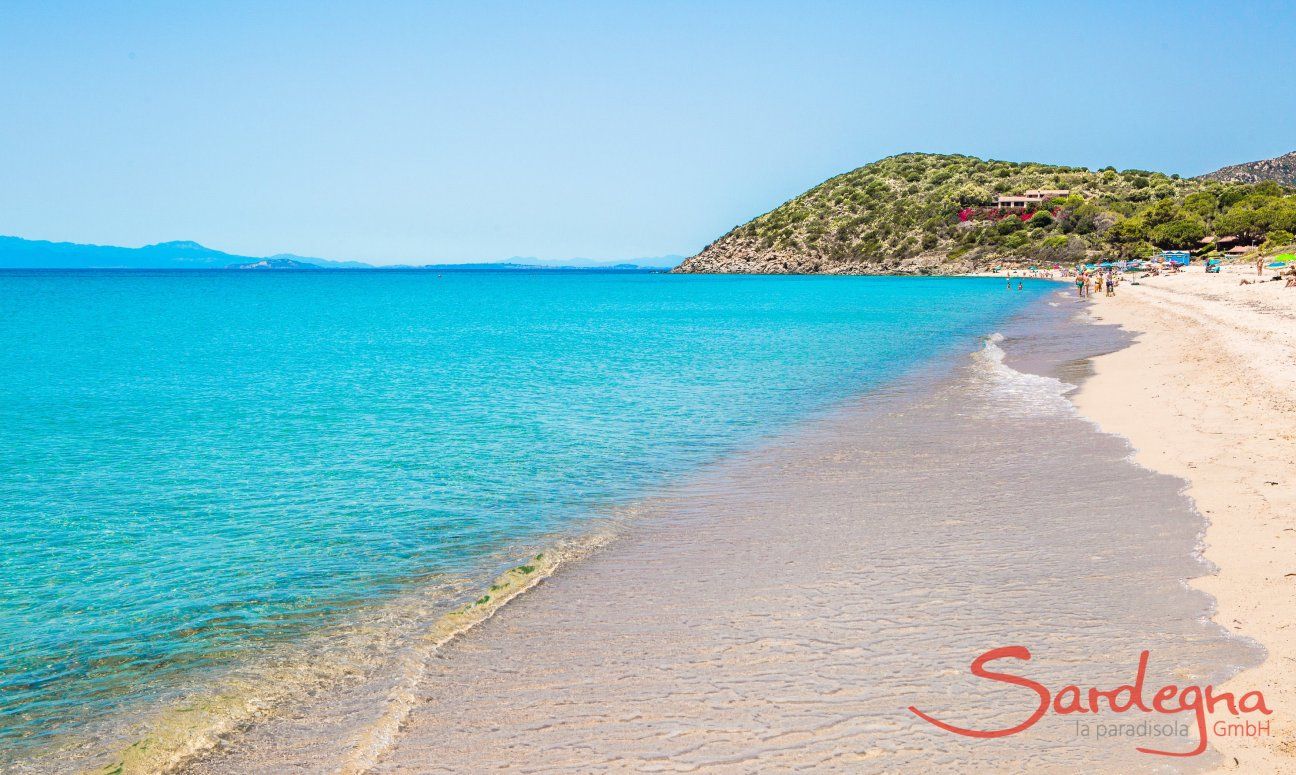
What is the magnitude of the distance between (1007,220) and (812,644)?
156 m

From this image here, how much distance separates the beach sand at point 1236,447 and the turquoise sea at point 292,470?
716 centimetres

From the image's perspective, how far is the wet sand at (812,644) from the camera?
6.05 m

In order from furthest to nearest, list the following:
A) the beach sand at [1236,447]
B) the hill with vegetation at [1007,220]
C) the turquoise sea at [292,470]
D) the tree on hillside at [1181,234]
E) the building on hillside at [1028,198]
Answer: the building on hillside at [1028,198] → the hill with vegetation at [1007,220] → the tree on hillside at [1181,234] → the turquoise sea at [292,470] → the beach sand at [1236,447]

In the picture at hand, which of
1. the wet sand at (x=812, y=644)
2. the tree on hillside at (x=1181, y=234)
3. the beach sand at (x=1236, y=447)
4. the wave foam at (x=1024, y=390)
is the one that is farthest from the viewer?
the tree on hillside at (x=1181, y=234)

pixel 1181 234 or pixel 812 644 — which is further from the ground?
pixel 1181 234

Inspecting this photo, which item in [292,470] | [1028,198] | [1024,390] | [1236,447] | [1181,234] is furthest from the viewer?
[1028,198]

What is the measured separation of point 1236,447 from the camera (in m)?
13.8

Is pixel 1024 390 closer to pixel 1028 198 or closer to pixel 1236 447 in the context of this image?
pixel 1236 447

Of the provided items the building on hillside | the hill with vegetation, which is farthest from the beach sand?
the building on hillside

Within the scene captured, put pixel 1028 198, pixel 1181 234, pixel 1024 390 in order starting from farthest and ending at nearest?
pixel 1028 198
pixel 1181 234
pixel 1024 390

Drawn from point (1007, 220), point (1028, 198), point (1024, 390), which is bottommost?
point (1024, 390)

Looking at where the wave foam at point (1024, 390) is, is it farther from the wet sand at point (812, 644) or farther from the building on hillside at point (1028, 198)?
the building on hillside at point (1028, 198)

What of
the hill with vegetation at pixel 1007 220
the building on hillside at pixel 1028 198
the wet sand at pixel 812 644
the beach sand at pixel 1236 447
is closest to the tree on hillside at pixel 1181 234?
the hill with vegetation at pixel 1007 220

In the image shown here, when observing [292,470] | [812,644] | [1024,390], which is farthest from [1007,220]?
[812,644]
